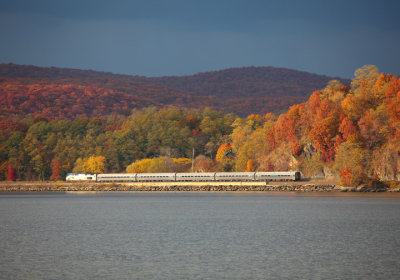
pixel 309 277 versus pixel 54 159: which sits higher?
pixel 54 159

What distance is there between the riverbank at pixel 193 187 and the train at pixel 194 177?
48.1 inches

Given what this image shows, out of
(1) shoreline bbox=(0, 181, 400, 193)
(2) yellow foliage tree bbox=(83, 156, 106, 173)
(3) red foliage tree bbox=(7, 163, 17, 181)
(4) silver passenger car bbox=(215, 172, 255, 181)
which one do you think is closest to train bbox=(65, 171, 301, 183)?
(4) silver passenger car bbox=(215, 172, 255, 181)

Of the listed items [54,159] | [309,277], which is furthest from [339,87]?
[309,277]

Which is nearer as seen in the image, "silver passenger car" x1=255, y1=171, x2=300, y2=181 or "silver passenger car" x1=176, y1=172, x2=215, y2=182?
"silver passenger car" x1=255, y1=171, x2=300, y2=181

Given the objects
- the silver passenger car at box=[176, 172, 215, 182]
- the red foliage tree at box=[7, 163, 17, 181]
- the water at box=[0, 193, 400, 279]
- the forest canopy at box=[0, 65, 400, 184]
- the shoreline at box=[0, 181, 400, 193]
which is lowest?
the water at box=[0, 193, 400, 279]

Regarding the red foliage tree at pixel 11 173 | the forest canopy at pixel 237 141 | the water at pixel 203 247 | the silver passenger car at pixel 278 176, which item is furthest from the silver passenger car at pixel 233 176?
the red foliage tree at pixel 11 173

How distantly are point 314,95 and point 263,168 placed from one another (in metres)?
17.3

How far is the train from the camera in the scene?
92062mm

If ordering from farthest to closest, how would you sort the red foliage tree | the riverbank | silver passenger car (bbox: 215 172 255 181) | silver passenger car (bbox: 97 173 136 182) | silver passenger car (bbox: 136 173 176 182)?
the red foliage tree < silver passenger car (bbox: 97 173 136 182) < silver passenger car (bbox: 136 173 176 182) < silver passenger car (bbox: 215 172 255 181) < the riverbank

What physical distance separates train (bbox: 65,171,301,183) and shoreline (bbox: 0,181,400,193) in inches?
47.7

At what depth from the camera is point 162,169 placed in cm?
11750

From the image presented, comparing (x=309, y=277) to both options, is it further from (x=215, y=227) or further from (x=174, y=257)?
(x=215, y=227)

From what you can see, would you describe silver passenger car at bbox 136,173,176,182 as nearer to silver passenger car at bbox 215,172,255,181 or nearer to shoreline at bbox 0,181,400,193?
shoreline at bbox 0,181,400,193

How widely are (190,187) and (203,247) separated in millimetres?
74785
